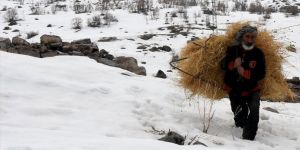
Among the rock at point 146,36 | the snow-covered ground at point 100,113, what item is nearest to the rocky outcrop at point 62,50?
the snow-covered ground at point 100,113

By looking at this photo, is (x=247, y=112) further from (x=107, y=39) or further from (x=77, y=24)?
(x=77, y=24)

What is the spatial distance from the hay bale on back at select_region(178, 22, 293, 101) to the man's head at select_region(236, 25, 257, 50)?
9.0 inches

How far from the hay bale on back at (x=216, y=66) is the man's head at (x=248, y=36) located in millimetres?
228

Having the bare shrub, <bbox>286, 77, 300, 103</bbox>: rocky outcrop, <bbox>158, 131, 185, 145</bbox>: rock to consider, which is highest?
the bare shrub

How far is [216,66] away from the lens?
18.9 feet

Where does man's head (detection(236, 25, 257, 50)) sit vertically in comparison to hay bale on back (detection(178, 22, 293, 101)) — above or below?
above

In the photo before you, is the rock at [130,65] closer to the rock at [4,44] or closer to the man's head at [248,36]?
the rock at [4,44]

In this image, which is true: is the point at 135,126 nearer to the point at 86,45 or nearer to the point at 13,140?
the point at 13,140

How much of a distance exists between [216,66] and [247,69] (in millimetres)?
395

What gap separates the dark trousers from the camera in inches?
Result: 218

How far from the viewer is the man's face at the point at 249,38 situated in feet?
17.9

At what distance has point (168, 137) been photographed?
185 inches

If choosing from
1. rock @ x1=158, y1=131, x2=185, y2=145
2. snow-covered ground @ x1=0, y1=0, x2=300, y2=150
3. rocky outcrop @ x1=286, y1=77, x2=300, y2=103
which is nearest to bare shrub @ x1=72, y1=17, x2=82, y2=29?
rocky outcrop @ x1=286, y1=77, x2=300, y2=103

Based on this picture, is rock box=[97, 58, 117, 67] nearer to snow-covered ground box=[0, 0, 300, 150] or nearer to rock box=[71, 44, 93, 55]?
rock box=[71, 44, 93, 55]
